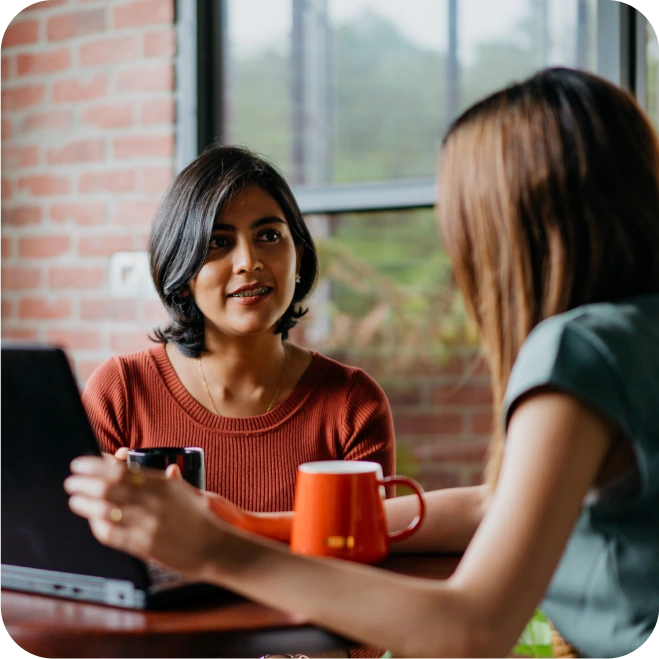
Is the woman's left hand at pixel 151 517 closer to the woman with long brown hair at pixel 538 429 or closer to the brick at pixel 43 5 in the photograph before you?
the woman with long brown hair at pixel 538 429

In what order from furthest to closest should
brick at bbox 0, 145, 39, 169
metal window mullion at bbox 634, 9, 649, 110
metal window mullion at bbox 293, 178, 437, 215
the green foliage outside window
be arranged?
brick at bbox 0, 145, 39, 169, metal window mullion at bbox 293, 178, 437, 215, metal window mullion at bbox 634, 9, 649, 110, the green foliage outside window

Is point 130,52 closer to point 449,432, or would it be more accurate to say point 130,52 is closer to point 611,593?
point 449,432

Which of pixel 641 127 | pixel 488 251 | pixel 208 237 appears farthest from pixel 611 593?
pixel 208 237

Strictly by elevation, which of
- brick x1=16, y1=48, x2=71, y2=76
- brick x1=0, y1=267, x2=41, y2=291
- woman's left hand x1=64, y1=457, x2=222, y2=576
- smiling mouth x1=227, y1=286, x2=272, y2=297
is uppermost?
brick x1=16, y1=48, x2=71, y2=76

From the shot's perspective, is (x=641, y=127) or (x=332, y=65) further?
(x=332, y=65)

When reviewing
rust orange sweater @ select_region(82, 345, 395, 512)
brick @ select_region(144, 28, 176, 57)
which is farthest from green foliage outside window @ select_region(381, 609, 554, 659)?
brick @ select_region(144, 28, 176, 57)

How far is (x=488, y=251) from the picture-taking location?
893 millimetres

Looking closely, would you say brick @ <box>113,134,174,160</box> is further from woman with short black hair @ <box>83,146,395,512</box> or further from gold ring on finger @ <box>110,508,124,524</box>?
gold ring on finger @ <box>110,508,124,524</box>

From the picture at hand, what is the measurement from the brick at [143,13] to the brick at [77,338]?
92cm

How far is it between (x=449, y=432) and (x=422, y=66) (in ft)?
3.59

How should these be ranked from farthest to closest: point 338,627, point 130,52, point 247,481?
point 130,52
point 247,481
point 338,627

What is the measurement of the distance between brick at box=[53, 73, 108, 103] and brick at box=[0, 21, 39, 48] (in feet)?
0.57

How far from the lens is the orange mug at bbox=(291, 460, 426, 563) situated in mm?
927

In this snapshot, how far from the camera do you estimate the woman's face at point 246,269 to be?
5.24ft
